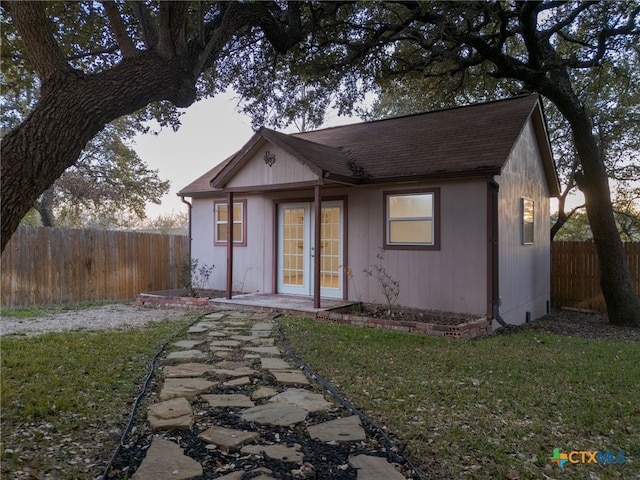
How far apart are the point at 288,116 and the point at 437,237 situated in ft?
16.9

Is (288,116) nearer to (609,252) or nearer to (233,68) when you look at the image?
(233,68)

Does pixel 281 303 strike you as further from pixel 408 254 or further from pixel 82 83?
pixel 82 83

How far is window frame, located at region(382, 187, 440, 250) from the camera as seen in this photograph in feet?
27.8

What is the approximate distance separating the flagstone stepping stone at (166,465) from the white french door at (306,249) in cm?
708

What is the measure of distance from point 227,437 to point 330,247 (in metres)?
7.19

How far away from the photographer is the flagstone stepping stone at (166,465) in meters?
2.51

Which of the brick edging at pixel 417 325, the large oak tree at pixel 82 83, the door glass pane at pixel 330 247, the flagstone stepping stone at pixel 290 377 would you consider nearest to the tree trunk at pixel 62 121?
the large oak tree at pixel 82 83

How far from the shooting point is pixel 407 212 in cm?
891

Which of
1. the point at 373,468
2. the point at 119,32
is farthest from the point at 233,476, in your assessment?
the point at 119,32

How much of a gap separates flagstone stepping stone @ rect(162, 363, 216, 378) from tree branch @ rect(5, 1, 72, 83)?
2910mm

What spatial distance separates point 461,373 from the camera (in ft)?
15.8

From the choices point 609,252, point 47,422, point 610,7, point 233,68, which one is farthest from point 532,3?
point 47,422

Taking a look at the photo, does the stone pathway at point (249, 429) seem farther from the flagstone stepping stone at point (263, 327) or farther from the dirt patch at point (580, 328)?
the dirt patch at point (580, 328)

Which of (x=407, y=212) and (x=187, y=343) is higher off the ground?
(x=407, y=212)
